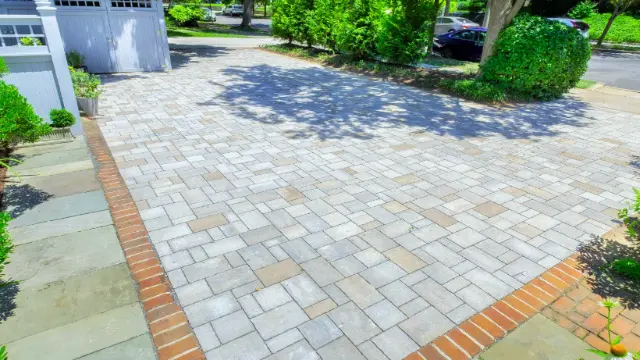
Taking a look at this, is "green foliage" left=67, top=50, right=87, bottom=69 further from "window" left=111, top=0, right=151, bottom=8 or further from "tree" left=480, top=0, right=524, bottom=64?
"tree" left=480, top=0, right=524, bottom=64

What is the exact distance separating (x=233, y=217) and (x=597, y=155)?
660cm

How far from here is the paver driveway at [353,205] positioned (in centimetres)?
326

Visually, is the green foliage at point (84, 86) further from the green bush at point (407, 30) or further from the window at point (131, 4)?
the green bush at point (407, 30)

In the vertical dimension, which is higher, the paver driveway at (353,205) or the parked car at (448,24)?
the parked car at (448,24)

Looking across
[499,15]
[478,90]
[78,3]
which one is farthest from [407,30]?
[78,3]

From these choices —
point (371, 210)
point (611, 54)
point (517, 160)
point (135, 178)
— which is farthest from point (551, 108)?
point (611, 54)

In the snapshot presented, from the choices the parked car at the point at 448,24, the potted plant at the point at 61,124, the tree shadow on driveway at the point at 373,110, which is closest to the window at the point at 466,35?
the parked car at the point at 448,24

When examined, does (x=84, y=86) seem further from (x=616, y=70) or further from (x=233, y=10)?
(x=233, y=10)

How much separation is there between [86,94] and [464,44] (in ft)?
50.9

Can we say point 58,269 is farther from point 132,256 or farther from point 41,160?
point 41,160

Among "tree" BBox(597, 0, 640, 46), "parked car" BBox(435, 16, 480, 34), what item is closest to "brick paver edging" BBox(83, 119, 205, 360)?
"parked car" BBox(435, 16, 480, 34)

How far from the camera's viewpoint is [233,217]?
15.2 feet

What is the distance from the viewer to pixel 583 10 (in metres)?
30.1

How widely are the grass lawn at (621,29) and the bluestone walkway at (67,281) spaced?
3329 cm
